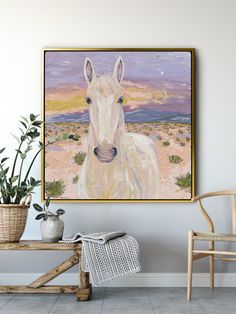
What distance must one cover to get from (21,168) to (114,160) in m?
0.71

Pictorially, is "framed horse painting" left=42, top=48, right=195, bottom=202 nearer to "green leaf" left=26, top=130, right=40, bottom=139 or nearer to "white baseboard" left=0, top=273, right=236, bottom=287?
"green leaf" left=26, top=130, right=40, bottom=139

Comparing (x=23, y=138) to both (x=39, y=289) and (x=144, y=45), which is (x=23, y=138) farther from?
(x=144, y=45)

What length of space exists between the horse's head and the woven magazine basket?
803 mm

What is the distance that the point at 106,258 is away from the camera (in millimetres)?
3805

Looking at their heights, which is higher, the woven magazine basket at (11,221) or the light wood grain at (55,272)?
the woven magazine basket at (11,221)

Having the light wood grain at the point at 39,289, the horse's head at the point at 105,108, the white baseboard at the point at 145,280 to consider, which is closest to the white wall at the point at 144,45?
the white baseboard at the point at 145,280

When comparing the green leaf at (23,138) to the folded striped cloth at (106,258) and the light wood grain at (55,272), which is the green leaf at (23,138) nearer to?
the folded striped cloth at (106,258)

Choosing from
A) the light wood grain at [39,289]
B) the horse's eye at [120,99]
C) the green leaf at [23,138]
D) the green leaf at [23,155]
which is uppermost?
the horse's eye at [120,99]

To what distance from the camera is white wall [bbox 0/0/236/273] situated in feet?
14.5

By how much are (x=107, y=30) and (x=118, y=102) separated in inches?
23.0

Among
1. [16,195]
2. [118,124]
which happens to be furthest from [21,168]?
[118,124]

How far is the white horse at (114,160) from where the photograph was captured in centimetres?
440

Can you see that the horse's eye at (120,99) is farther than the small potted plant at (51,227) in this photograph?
Yes

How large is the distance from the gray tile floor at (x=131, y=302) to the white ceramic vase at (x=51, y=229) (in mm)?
408
